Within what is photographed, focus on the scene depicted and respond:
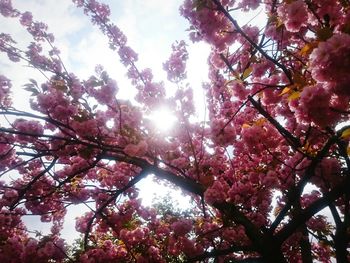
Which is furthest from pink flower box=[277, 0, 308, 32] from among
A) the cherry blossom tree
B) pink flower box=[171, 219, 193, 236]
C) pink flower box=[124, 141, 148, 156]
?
pink flower box=[171, 219, 193, 236]

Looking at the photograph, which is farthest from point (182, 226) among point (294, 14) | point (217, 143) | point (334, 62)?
point (334, 62)

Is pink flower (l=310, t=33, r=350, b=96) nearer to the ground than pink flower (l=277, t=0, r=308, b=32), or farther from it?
nearer to the ground

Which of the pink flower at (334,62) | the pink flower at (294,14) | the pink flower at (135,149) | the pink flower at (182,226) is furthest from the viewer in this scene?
the pink flower at (182,226)

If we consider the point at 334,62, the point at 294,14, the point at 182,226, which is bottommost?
the point at 334,62

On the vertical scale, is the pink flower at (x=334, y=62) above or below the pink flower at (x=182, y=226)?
below

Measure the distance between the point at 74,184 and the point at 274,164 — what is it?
14.2 ft

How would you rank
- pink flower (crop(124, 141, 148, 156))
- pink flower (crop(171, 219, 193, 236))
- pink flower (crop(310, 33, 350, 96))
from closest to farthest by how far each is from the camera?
pink flower (crop(310, 33, 350, 96)) → pink flower (crop(124, 141, 148, 156)) → pink flower (crop(171, 219, 193, 236))

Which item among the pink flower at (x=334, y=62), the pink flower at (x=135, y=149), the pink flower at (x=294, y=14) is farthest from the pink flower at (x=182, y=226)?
the pink flower at (x=334, y=62)

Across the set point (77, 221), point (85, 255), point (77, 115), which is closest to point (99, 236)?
point (77, 221)

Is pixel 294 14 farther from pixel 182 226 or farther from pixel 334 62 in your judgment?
pixel 182 226

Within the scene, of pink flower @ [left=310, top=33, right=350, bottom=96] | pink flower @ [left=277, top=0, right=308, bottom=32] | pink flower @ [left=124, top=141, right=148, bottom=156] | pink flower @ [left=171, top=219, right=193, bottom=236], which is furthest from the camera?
pink flower @ [left=171, top=219, right=193, bottom=236]

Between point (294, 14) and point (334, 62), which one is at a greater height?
point (294, 14)

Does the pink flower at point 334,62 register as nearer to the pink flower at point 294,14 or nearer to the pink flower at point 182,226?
the pink flower at point 294,14

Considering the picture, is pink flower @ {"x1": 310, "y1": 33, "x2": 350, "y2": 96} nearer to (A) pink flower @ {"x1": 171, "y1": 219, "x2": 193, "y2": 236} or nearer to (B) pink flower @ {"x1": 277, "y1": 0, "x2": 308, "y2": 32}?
(B) pink flower @ {"x1": 277, "y1": 0, "x2": 308, "y2": 32}
